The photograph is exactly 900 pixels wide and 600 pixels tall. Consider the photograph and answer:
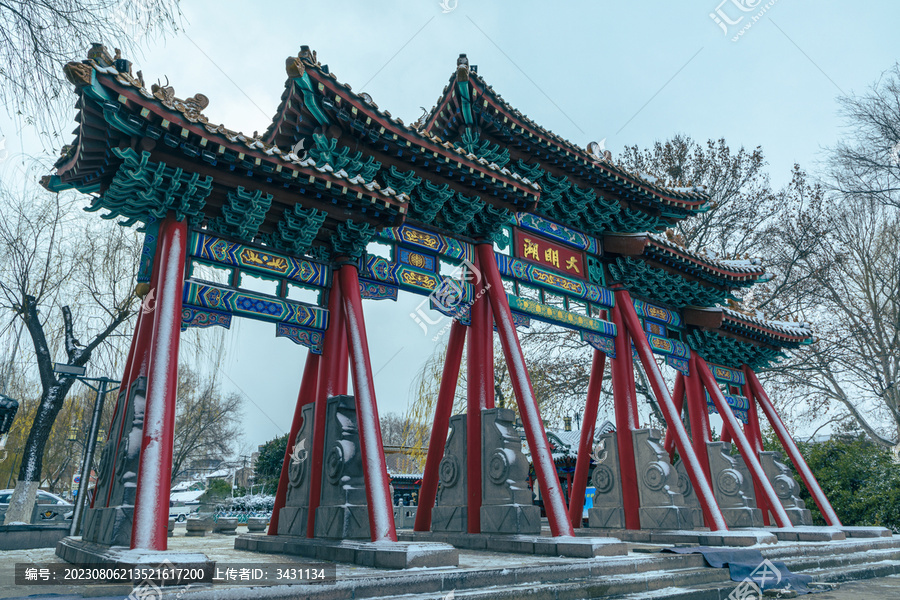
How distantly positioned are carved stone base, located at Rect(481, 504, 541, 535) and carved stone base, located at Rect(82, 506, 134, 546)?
13.9 feet

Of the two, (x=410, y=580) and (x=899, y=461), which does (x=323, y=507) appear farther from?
(x=899, y=461)

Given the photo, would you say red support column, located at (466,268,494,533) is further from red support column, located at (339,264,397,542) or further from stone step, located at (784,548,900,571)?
stone step, located at (784,548,900,571)

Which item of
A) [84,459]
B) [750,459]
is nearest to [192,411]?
[84,459]

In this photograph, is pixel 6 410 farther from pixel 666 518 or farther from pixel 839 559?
pixel 839 559

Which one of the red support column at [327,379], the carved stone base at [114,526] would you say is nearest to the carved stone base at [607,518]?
the red support column at [327,379]

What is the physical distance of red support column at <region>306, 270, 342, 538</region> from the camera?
22.5 feet

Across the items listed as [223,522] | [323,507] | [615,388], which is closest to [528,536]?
[323,507]

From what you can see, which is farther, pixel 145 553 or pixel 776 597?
pixel 776 597

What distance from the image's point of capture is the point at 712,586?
638 centimetres

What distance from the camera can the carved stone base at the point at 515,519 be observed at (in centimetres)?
719

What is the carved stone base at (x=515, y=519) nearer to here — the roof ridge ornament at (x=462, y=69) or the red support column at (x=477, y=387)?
the red support column at (x=477, y=387)

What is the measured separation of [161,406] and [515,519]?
175 inches

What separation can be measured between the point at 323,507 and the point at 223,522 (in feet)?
32.2

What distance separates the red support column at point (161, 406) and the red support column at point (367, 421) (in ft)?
6.25
